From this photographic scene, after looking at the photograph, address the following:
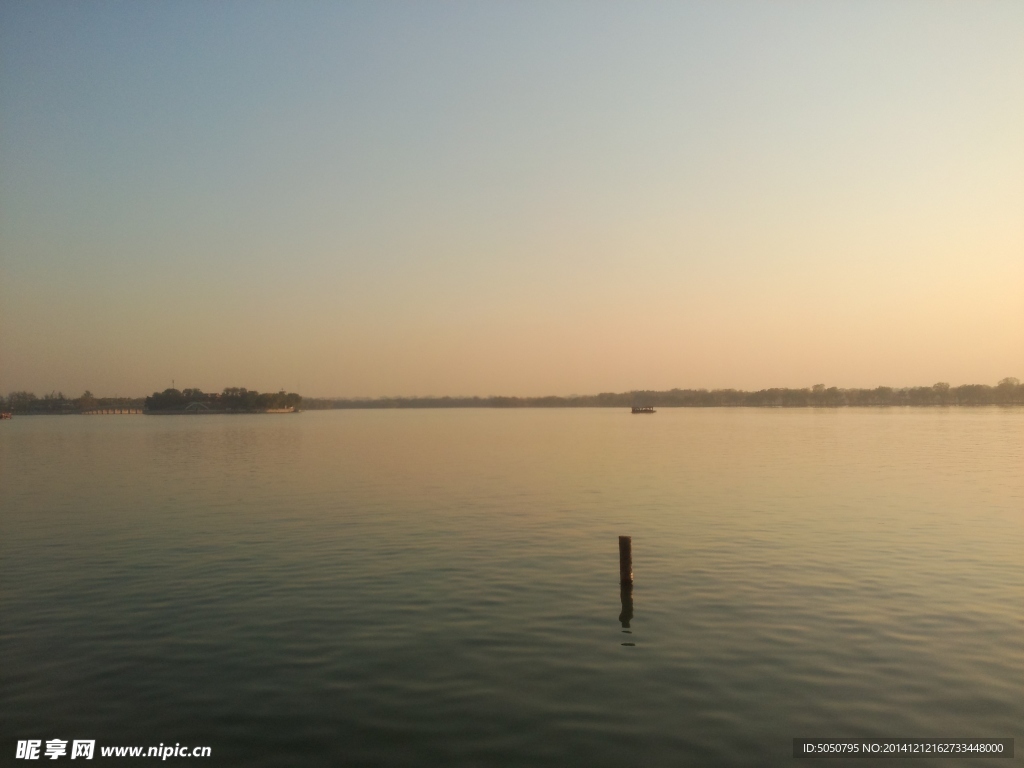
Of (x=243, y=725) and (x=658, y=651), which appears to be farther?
(x=658, y=651)

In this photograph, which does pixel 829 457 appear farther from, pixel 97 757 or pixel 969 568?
pixel 97 757

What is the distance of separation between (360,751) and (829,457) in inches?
2760

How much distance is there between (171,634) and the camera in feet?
63.0

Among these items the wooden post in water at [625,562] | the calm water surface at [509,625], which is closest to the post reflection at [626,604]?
the wooden post in water at [625,562]

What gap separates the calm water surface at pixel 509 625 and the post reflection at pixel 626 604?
302mm

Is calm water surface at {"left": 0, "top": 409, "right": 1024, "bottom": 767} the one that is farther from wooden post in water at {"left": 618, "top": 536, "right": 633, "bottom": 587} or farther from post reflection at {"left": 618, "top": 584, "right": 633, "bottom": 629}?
wooden post in water at {"left": 618, "top": 536, "right": 633, "bottom": 587}

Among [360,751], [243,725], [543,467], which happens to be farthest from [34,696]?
[543,467]

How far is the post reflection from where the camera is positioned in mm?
20375

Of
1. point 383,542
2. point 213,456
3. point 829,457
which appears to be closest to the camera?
point 383,542

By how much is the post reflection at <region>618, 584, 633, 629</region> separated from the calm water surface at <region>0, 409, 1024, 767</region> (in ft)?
0.99

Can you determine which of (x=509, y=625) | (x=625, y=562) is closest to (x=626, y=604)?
(x=625, y=562)

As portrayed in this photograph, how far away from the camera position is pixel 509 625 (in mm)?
19828

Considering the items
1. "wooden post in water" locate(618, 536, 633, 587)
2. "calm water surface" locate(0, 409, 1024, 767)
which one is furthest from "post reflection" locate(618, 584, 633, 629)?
"calm water surface" locate(0, 409, 1024, 767)

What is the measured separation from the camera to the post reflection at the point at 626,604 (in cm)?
2038
